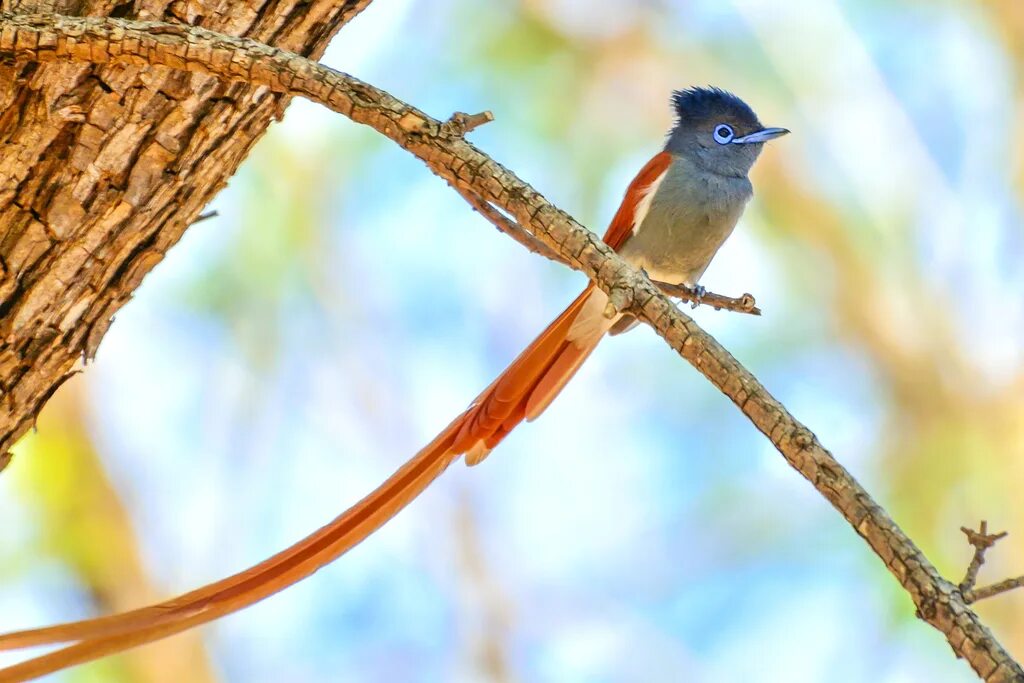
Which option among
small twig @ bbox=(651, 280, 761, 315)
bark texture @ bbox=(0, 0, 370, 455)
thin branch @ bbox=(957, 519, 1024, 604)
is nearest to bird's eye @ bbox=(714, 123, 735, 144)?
small twig @ bbox=(651, 280, 761, 315)

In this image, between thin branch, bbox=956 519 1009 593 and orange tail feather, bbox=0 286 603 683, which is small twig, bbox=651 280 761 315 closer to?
orange tail feather, bbox=0 286 603 683

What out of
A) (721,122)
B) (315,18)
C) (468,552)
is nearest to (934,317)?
(468,552)

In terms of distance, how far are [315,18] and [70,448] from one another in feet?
12.9

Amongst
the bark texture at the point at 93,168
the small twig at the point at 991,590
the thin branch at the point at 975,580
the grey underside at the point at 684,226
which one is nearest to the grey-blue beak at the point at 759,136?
the grey underside at the point at 684,226

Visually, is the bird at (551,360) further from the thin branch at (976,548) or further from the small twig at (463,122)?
the thin branch at (976,548)

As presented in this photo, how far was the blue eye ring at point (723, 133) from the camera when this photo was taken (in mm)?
3449

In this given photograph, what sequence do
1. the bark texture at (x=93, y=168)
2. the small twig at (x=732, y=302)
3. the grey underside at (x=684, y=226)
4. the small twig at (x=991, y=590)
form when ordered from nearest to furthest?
1. the small twig at (x=991, y=590)
2. the bark texture at (x=93, y=168)
3. the small twig at (x=732, y=302)
4. the grey underside at (x=684, y=226)

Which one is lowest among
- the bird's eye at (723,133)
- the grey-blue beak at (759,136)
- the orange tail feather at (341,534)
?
the orange tail feather at (341,534)

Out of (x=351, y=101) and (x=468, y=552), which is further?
Answer: (x=468, y=552)

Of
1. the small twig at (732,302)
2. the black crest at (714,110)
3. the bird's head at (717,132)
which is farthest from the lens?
the black crest at (714,110)

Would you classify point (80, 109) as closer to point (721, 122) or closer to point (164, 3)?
point (164, 3)

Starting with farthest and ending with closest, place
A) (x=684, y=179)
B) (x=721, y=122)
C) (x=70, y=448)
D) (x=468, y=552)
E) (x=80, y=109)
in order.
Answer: (x=468, y=552), (x=70, y=448), (x=721, y=122), (x=684, y=179), (x=80, y=109)

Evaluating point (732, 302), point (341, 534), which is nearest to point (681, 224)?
point (732, 302)

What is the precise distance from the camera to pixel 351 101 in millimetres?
1684
